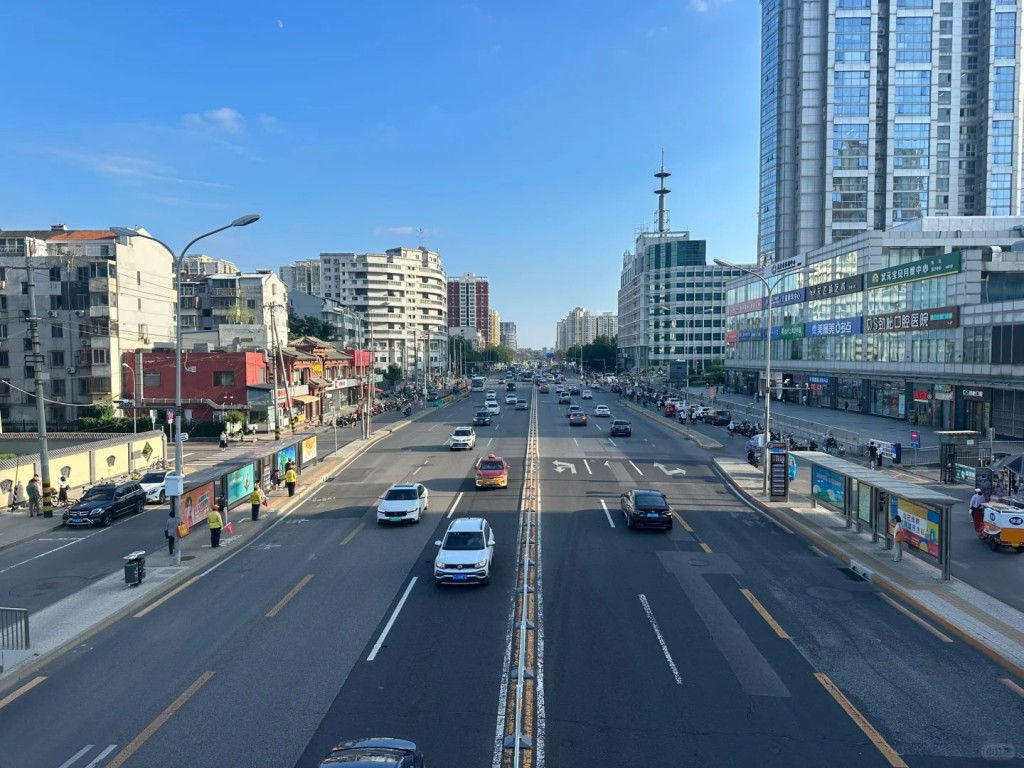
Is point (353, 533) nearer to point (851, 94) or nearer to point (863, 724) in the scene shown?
point (863, 724)

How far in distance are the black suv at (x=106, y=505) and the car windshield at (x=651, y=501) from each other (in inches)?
763

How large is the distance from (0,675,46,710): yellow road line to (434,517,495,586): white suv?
26.1 ft

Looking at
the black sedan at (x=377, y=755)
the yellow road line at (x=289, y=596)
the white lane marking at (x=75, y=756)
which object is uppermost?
the black sedan at (x=377, y=755)

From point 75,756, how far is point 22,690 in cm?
318

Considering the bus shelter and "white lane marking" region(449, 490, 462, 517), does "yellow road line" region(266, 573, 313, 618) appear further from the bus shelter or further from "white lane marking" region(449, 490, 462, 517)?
the bus shelter

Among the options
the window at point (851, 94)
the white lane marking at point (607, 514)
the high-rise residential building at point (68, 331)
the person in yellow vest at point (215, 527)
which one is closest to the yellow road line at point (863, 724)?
the white lane marking at point (607, 514)

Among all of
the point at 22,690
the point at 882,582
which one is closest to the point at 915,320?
the point at 882,582

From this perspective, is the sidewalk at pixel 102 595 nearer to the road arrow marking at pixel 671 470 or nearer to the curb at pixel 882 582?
the curb at pixel 882 582

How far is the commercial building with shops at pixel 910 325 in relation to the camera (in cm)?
4497

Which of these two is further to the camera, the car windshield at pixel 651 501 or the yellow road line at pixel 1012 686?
the car windshield at pixel 651 501

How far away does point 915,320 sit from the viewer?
53.9 meters

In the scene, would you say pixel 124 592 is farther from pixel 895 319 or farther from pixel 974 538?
pixel 895 319

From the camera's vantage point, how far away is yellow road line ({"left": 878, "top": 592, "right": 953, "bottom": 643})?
13.7 m

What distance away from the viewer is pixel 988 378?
4409 centimetres
